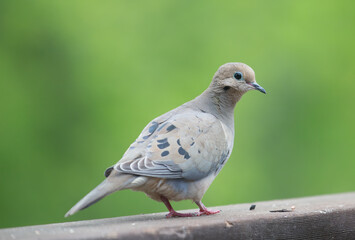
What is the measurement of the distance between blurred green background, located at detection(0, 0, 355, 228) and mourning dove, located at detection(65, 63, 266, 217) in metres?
3.76

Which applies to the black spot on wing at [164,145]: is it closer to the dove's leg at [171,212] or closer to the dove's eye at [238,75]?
the dove's leg at [171,212]

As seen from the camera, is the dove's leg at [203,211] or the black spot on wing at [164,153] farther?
the dove's leg at [203,211]

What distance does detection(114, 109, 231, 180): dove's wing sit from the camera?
3.59m

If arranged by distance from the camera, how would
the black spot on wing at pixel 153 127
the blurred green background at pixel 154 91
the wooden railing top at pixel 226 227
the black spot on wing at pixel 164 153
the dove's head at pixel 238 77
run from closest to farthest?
the wooden railing top at pixel 226 227
the black spot on wing at pixel 164 153
the black spot on wing at pixel 153 127
the dove's head at pixel 238 77
the blurred green background at pixel 154 91

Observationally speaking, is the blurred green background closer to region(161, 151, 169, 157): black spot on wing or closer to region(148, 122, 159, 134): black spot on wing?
region(148, 122, 159, 134): black spot on wing

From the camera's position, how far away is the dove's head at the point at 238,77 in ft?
14.2

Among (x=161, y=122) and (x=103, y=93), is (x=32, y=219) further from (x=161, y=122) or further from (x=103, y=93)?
(x=161, y=122)

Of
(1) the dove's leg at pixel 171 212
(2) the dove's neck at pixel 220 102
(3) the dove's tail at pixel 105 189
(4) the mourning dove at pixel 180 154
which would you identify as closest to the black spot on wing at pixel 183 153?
(4) the mourning dove at pixel 180 154

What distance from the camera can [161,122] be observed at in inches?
157

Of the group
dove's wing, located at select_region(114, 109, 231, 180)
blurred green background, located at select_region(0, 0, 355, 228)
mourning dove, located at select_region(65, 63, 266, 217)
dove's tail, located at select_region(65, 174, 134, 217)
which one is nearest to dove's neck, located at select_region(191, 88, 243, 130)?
mourning dove, located at select_region(65, 63, 266, 217)

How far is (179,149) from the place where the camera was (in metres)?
3.77

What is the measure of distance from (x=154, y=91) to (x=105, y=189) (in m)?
5.13

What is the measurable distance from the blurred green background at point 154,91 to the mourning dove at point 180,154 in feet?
12.3

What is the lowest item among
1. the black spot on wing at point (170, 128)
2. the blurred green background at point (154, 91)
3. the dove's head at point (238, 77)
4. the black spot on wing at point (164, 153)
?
the blurred green background at point (154, 91)
